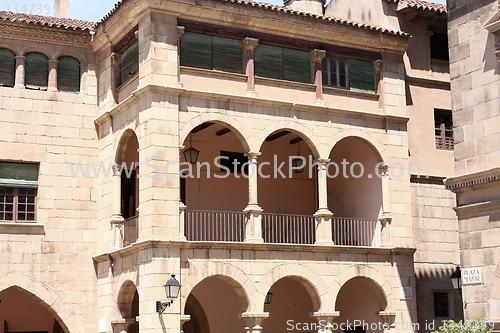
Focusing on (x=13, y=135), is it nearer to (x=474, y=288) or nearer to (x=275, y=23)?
(x=275, y=23)

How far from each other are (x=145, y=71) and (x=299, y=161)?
6.84m

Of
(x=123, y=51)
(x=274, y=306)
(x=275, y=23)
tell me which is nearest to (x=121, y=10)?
(x=123, y=51)

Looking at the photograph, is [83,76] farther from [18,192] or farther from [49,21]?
[18,192]

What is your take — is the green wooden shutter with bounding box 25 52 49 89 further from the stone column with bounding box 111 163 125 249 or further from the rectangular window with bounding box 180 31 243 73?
the rectangular window with bounding box 180 31 243 73

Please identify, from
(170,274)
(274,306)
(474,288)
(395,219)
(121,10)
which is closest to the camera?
(474,288)

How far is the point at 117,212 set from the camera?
1969 centimetres

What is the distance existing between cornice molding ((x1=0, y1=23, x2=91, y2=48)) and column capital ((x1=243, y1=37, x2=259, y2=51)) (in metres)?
4.48

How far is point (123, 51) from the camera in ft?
66.7

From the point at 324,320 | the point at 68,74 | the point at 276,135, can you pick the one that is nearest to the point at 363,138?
the point at 276,135

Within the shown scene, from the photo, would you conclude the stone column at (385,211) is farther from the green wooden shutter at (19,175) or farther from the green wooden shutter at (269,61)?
Result: the green wooden shutter at (19,175)

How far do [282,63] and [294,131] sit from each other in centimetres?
183

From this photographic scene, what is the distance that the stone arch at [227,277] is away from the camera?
18031mm

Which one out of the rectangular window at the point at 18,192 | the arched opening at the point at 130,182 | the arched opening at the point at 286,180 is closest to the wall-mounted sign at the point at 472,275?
the arched opening at the point at 286,180

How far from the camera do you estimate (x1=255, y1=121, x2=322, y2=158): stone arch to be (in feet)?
64.6
